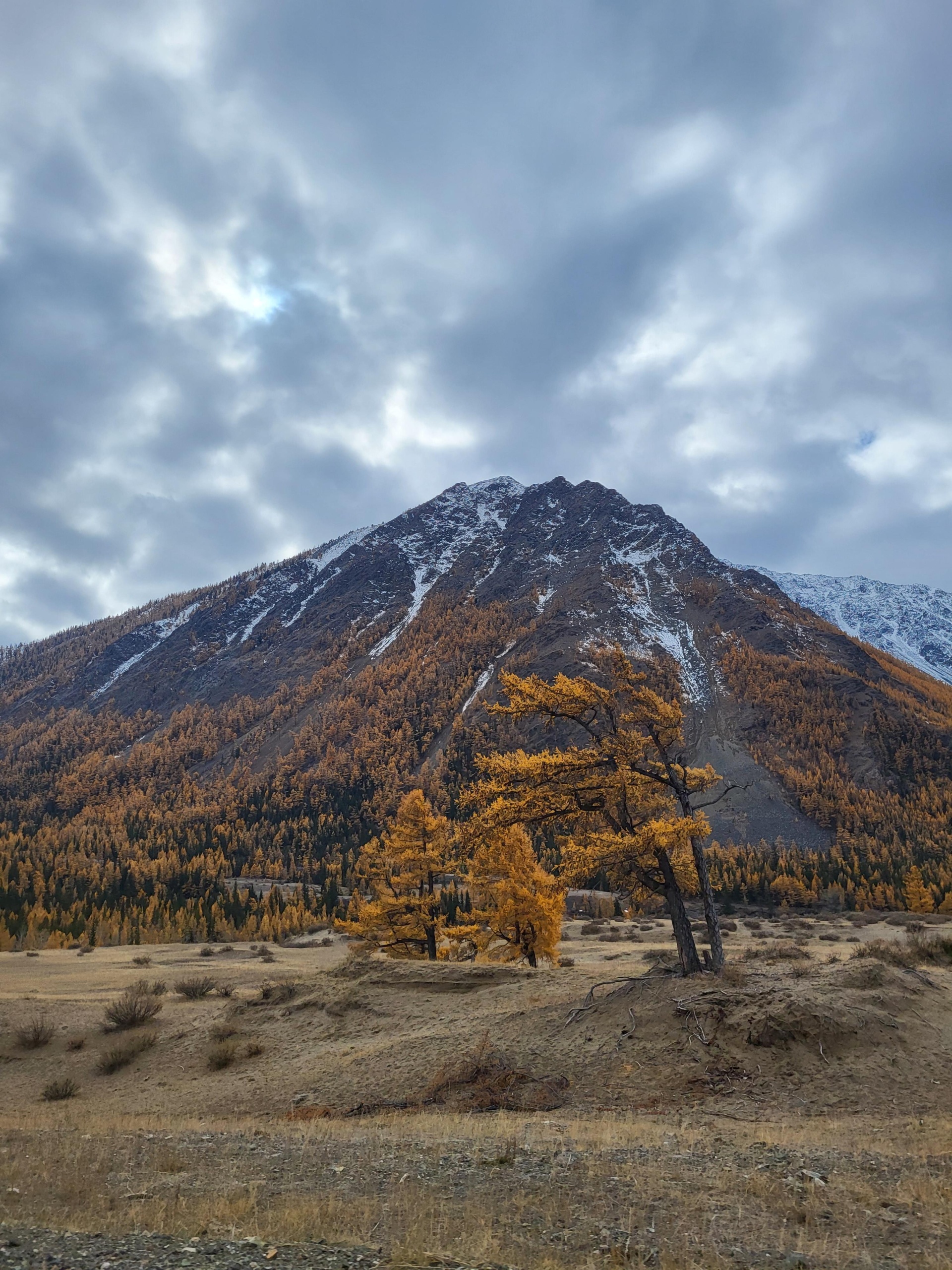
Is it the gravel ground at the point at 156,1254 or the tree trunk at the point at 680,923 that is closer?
the gravel ground at the point at 156,1254

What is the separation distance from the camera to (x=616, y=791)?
1762 centimetres

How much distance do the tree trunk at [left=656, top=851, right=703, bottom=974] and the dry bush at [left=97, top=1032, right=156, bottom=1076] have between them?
1703 centimetres

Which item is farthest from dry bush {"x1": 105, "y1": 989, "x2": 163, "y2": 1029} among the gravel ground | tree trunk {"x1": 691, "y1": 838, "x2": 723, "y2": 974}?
tree trunk {"x1": 691, "y1": 838, "x2": 723, "y2": 974}

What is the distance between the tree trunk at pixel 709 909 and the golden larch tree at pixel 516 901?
12.1 metres

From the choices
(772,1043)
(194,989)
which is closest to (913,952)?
(772,1043)

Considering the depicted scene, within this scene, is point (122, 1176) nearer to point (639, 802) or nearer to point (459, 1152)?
point (459, 1152)

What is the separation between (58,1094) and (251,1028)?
17.7ft

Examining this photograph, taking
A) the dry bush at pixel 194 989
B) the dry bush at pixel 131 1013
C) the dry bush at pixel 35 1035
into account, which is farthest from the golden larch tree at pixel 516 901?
the dry bush at pixel 35 1035

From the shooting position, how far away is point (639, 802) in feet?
60.5

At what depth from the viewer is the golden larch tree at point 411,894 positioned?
3388 cm

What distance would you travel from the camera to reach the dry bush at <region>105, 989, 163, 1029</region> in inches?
853

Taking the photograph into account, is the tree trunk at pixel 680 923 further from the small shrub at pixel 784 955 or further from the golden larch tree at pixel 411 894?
the golden larch tree at pixel 411 894

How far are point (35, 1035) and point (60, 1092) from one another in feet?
14.6

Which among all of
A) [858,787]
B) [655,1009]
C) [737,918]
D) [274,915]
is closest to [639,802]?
[655,1009]
